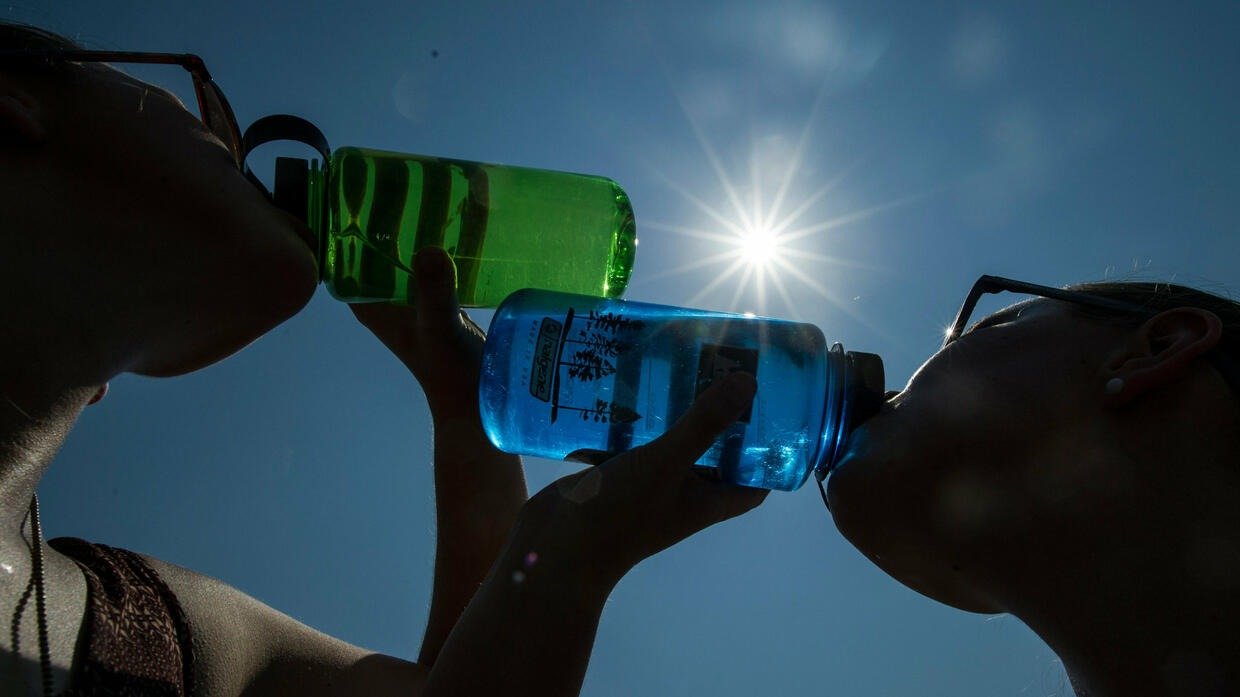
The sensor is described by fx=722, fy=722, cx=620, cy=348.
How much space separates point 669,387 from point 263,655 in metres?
1.05

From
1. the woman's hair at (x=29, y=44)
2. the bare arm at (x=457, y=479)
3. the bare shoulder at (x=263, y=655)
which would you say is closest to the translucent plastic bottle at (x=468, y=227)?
the bare arm at (x=457, y=479)

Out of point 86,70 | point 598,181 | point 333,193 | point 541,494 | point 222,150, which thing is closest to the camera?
point 541,494

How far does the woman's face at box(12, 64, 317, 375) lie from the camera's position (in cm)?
127

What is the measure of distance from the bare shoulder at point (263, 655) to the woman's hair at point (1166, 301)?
1.70m

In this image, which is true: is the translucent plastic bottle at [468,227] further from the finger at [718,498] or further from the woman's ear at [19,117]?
the finger at [718,498]

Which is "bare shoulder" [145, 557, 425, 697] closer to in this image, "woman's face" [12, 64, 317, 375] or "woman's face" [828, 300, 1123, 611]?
"woman's face" [12, 64, 317, 375]

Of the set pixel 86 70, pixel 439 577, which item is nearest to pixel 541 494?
pixel 439 577

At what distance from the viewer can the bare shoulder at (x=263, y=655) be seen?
4.73 feet

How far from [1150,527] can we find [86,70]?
2.13 meters

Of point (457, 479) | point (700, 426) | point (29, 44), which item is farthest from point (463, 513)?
point (29, 44)

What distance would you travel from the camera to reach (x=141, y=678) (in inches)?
49.0

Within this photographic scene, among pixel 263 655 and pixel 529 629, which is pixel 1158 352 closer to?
pixel 529 629

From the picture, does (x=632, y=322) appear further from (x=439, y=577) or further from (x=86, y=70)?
(x=86, y=70)

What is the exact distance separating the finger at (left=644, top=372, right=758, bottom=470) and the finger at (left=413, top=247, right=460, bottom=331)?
2.25ft
